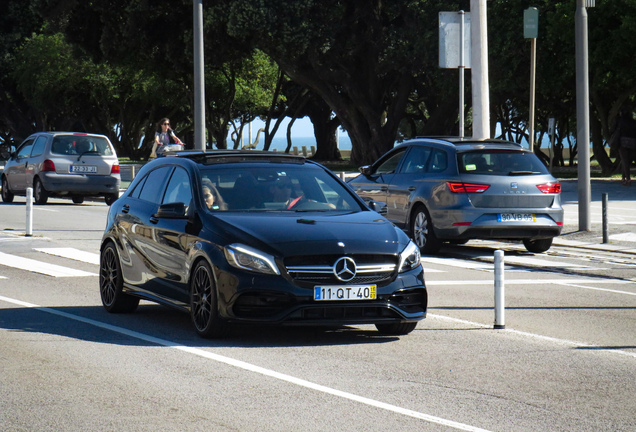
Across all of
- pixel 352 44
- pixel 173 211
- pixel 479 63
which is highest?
pixel 352 44

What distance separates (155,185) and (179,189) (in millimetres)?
676

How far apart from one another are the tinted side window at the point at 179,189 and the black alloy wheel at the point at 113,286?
0.91m

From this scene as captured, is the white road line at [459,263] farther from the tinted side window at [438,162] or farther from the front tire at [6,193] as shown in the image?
the front tire at [6,193]

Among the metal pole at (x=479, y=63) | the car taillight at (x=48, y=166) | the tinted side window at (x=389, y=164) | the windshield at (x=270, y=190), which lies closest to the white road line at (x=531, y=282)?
the windshield at (x=270, y=190)

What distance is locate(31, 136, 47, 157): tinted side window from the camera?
26.7m

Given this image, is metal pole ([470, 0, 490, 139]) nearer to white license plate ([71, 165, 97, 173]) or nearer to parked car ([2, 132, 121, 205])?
parked car ([2, 132, 121, 205])

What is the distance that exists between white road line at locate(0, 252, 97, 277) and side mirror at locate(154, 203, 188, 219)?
14.5ft

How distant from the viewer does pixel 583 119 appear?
742 inches

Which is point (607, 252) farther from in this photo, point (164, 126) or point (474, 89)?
point (164, 126)

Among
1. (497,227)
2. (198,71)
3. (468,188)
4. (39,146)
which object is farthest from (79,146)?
(497,227)

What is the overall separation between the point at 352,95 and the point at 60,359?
114 feet

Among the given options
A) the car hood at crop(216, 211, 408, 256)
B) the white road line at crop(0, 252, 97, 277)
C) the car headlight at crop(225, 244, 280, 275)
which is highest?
the car hood at crop(216, 211, 408, 256)

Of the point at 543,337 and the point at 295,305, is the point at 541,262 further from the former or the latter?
the point at 295,305

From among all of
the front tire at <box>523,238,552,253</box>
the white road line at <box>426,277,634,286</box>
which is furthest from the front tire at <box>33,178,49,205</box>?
the white road line at <box>426,277,634,286</box>
